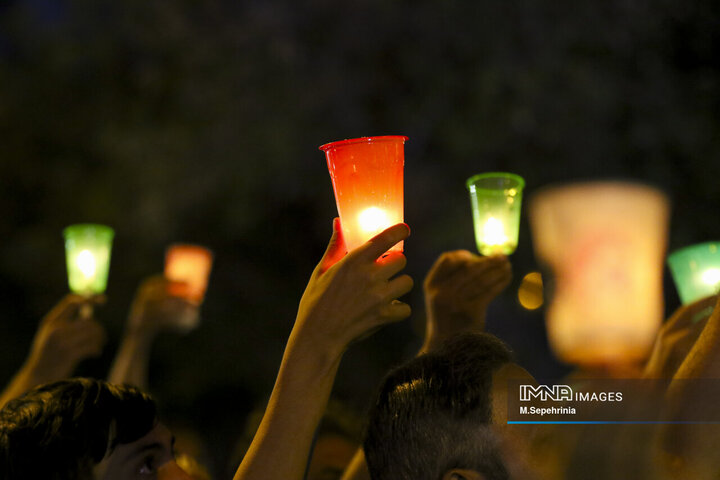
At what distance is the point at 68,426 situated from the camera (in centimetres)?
211

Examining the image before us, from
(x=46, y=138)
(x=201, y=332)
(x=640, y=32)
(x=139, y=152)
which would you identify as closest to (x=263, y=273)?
(x=201, y=332)

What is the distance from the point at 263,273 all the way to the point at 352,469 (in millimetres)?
7758

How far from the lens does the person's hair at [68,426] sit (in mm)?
2037

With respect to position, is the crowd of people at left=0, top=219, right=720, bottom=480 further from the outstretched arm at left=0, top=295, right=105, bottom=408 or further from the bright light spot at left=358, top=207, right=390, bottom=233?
the outstretched arm at left=0, top=295, right=105, bottom=408

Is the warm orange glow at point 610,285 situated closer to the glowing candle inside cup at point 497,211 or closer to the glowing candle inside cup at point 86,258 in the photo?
the glowing candle inside cup at point 497,211

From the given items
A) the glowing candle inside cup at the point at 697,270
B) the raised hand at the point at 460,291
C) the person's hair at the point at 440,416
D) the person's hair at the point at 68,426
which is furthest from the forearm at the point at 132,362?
the glowing candle inside cup at the point at 697,270

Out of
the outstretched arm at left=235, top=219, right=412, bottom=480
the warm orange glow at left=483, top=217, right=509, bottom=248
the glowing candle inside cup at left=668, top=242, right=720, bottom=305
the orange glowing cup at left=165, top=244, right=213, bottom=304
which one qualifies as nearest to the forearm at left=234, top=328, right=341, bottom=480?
the outstretched arm at left=235, top=219, right=412, bottom=480

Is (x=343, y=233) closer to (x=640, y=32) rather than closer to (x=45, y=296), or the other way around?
(x=640, y=32)

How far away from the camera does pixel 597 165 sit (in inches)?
289

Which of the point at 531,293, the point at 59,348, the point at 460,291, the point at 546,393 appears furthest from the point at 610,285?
the point at 59,348

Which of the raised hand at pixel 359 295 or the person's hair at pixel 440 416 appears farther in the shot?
the person's hair at pixel 440 416

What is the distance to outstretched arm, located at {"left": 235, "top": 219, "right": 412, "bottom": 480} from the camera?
67.3 inches

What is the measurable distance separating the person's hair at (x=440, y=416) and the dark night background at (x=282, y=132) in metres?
5.46

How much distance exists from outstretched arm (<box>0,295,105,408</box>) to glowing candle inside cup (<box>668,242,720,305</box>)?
2.51 metres
